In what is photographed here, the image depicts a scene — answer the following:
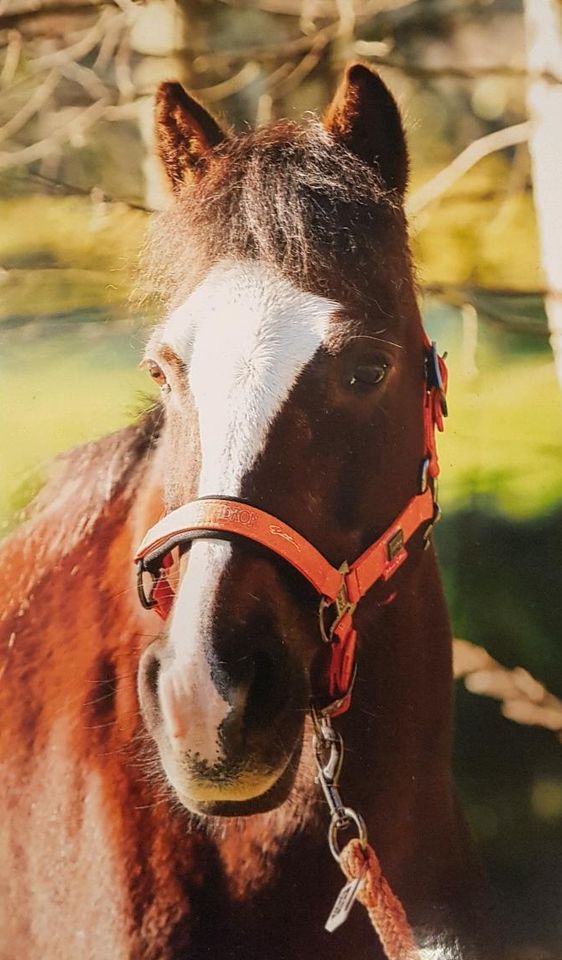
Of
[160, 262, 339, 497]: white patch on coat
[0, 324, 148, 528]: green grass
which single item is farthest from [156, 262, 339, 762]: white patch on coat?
[0, 324, 148, 528]: green grass

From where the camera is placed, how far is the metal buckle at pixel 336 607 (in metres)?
1.01

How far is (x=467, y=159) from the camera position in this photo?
1.28m

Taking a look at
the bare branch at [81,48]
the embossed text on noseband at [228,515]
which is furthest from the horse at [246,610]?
the bare branch at [81,48]

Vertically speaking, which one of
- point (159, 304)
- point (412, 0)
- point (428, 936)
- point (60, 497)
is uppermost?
point (412, 0)

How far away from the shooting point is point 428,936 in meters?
1.21

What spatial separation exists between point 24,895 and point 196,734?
1.76 ft

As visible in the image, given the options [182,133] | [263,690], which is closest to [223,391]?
[263,690]

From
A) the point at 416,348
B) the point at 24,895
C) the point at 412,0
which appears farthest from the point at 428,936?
the point at 412,0

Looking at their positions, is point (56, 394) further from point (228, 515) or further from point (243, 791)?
point (243, 791)

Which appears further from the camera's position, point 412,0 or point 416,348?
point 412,0

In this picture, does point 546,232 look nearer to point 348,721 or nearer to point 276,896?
point 348,721

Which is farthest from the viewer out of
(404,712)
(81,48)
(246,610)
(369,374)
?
(81,48)

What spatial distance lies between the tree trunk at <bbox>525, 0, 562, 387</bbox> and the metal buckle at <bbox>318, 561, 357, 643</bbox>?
2.04 feet

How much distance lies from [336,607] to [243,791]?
274 mm
